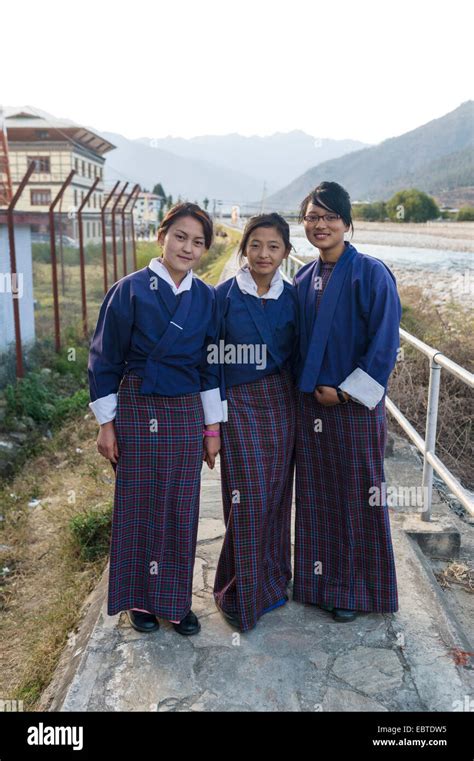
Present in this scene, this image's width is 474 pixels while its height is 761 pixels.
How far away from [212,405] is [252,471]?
29 centimetres

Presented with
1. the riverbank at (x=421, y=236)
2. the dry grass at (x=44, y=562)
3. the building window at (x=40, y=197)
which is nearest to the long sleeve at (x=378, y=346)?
the dry grass at (x=44, y=562)

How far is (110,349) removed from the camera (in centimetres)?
244

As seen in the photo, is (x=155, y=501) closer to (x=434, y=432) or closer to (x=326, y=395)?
(x=326, y=395)

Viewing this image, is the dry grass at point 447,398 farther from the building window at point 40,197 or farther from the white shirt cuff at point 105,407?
the building window at point 40,197

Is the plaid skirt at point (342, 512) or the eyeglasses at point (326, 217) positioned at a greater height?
the eyeglasses at point (326, 217)

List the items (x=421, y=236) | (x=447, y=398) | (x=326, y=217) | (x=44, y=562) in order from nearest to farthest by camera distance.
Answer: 1. (x=326, y=217)
2. (x=44, y=562)
3. (x=447, y=398)
4. (x=421, y=236)

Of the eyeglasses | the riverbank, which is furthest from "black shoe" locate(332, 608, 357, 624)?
the riverbank

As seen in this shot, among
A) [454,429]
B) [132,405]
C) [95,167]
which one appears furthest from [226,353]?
[95,167]

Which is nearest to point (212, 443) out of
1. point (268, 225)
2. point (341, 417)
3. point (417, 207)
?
point (341, 417)

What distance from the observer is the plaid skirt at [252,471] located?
2.56 metres

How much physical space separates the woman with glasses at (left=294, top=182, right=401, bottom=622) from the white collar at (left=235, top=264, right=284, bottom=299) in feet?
0.43

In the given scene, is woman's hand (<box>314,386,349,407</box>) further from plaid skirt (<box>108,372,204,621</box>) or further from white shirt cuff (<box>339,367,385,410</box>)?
plaid skirt (<box>108,372,204,621</box>)

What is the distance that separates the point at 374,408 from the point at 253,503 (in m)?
0.57
